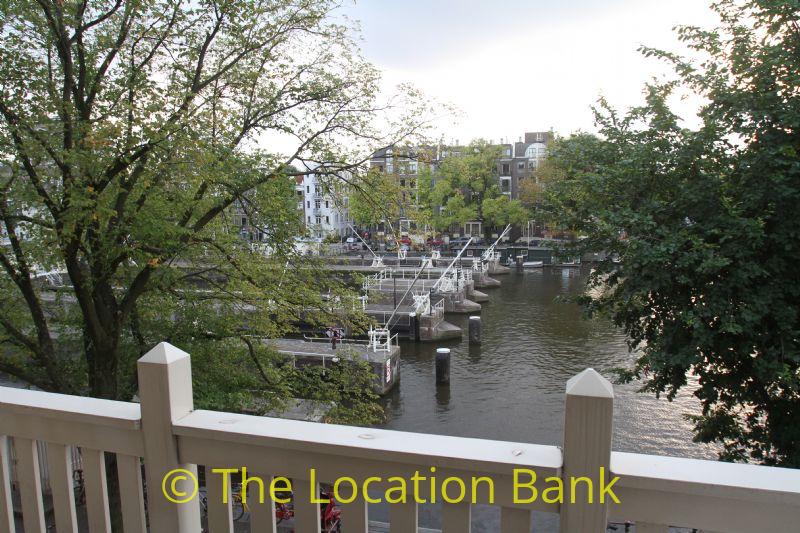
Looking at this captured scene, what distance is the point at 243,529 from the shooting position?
6.07 meters

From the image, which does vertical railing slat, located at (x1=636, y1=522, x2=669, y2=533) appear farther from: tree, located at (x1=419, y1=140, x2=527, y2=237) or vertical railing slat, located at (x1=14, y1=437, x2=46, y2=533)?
tree, located at (x1=419, y1=140, x2=527, y2=237)

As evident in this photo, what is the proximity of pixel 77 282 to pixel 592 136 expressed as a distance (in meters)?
6.80

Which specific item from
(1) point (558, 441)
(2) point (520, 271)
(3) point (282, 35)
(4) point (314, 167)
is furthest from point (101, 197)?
(2) point (520, 271)

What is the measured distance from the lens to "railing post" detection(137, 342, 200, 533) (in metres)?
1.58

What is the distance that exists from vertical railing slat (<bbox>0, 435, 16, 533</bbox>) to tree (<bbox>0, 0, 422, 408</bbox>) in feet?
12.4

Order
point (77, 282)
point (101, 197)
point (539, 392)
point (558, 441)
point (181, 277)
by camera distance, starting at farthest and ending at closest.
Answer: point (539, 392) → point (558, 441) → point (181, 277) → point (77, 282) → point (101, 197)

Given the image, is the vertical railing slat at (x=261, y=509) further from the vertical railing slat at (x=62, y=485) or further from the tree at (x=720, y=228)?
the tree at (x=720, y=228)

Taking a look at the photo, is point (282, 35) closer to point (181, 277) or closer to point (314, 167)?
point (314, 167)

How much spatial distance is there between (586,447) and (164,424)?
1185mm

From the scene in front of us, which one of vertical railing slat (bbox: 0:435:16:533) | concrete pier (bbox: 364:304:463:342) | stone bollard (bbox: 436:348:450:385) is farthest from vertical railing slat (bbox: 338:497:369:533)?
concrete pier (bbox: 364:304:463:342)

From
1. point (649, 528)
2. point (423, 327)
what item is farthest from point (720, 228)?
point (423, 327)

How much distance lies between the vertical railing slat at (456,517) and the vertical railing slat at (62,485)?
1.25 m

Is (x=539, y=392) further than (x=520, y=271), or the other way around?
(x=520, y=271)

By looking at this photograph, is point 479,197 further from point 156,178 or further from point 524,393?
point 156,178
